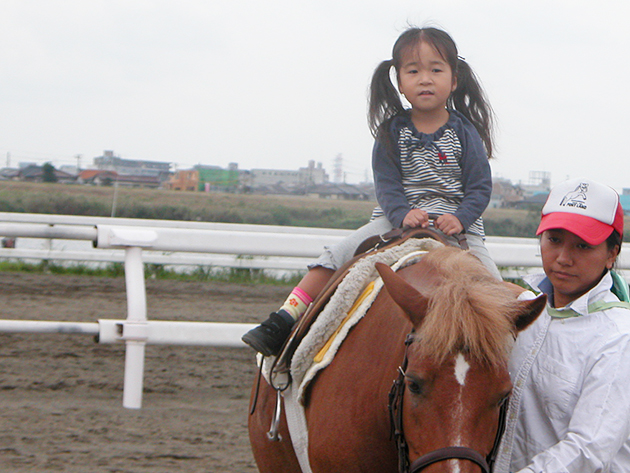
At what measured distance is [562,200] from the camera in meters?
2.05

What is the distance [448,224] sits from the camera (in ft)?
9.12

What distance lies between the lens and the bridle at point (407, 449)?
5.49 ft

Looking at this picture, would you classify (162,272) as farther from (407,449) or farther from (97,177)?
(407,449)

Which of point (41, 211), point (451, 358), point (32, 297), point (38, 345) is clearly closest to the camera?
point (451, 358)

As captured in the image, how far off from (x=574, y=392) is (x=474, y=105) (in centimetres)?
184

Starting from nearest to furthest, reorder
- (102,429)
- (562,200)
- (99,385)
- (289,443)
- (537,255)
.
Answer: (562,200) → (289,443) → (102,429) → (99,385) → (537,255)

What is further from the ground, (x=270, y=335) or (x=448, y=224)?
(x=448, y=224)

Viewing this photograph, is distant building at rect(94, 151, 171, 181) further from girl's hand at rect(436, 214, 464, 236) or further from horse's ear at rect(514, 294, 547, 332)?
horse's ear at rect(514, 294, 547, 332)

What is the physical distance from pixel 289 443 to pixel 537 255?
3632 millimetres

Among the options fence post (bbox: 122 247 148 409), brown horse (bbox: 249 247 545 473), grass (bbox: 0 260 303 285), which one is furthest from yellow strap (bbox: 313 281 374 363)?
grass (bbox: 0 260 303 285)

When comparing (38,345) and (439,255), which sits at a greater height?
(439,255)

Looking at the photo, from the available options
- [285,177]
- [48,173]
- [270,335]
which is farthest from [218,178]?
[270,335]

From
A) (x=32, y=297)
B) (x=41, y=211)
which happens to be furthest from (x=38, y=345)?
(x=41, y=211)

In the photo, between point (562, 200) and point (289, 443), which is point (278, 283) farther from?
point (562, 200)
